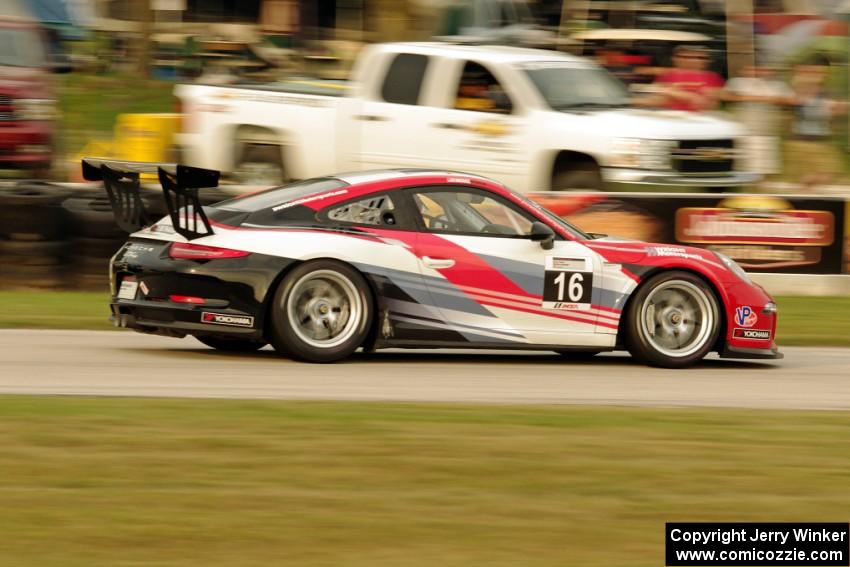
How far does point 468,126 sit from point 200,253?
6.83 metres

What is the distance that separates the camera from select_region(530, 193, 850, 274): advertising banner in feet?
45.9

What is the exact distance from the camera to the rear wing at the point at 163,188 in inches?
356

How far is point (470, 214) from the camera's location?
956 centimetres

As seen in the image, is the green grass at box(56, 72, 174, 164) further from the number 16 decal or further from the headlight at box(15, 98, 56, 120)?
the number 16 decal

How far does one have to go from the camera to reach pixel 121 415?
712 cm

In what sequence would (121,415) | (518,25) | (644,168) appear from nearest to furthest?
(121,415)
(644,168)
(518,25)

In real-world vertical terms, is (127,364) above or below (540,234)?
below

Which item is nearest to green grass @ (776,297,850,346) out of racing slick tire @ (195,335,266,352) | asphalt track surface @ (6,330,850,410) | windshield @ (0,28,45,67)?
asphalt track surface @ (6,330,850,410)

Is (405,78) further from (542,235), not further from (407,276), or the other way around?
(407,276)

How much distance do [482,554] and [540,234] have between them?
472cm

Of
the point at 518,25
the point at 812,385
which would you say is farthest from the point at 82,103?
the point at 812,385

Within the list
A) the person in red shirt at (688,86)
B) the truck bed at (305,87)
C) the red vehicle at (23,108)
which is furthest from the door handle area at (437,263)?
the red vehicle at (23,108)

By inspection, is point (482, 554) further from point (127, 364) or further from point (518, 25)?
point (518, 25)
